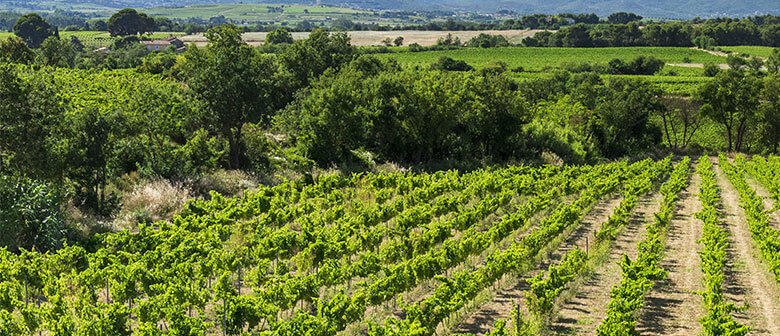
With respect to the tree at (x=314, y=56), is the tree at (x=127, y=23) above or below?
above

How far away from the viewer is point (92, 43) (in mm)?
117375

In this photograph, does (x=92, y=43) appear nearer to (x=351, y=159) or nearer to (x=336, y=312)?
(x=351, y=159)

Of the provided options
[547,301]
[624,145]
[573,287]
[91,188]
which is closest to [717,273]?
[573,287]

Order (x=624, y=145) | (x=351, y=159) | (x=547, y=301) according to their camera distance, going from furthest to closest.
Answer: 1. (x=624, y=145)
2. (x=351, y=159)
3. (x=547, y=301)

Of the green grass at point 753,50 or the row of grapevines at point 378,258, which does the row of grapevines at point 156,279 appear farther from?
the green grass at point 753,50

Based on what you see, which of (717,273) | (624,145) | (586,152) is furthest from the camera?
(624,145)

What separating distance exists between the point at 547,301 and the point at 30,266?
39.3 ft

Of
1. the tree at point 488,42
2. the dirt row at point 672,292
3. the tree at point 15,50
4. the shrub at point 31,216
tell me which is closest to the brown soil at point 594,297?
the dirt row at point 672,292

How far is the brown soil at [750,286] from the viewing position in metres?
15.2

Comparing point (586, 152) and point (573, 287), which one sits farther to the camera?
point (586, 152)

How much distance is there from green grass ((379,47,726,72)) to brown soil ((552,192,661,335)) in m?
→ 79.4

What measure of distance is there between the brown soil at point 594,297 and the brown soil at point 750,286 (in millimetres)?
2882

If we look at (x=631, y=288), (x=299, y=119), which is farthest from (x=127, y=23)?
(x=631, y=288)

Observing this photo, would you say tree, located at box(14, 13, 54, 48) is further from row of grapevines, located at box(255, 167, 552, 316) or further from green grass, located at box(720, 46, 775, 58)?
green grass, located at box(720, 46, 775, 58)
